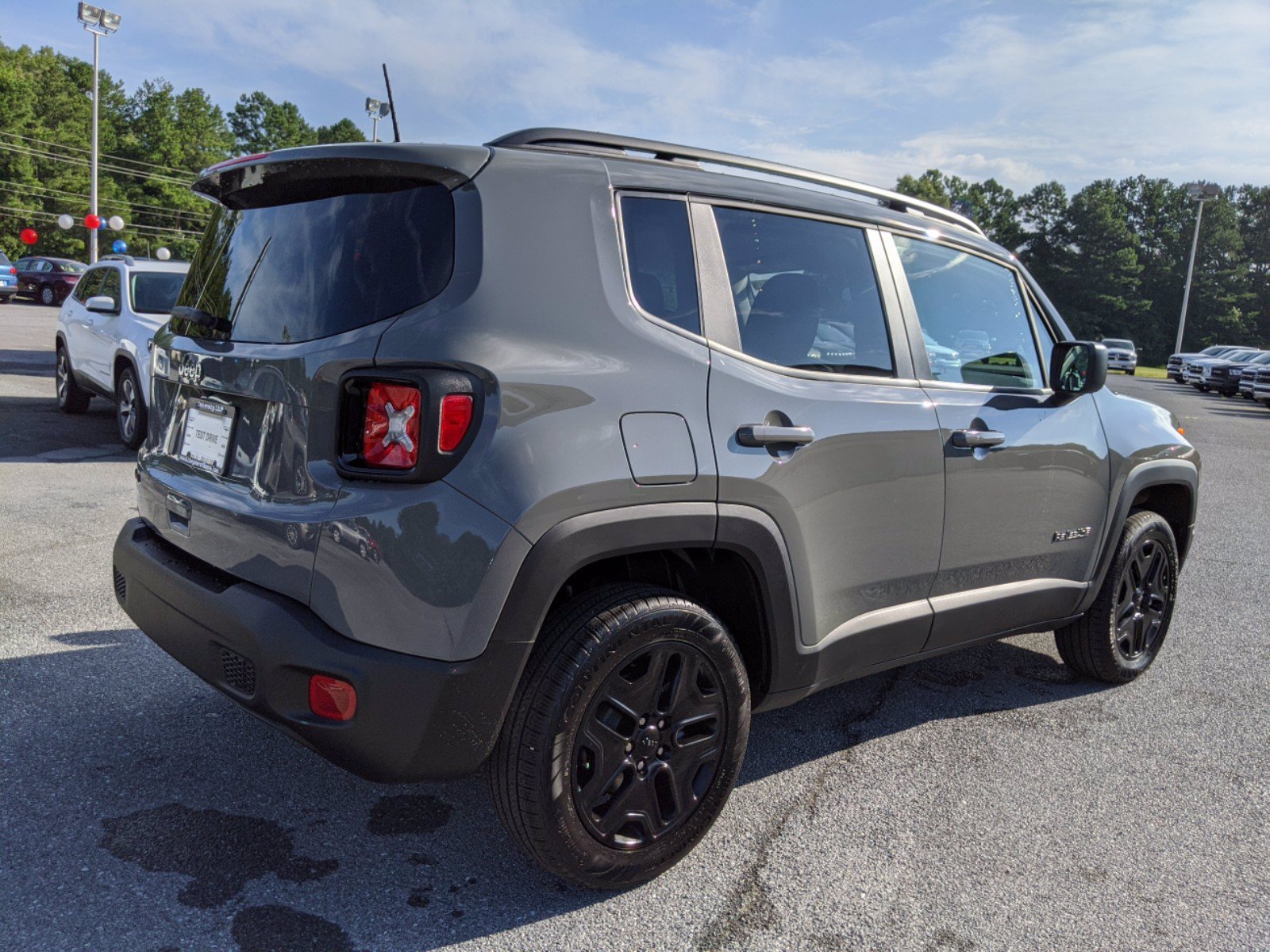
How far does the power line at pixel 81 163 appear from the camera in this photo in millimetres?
62594

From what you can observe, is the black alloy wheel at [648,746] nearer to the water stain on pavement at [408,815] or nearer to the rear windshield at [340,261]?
the water stain on pavement at [408,815]

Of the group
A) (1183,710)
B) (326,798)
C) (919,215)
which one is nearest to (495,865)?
(326,798)

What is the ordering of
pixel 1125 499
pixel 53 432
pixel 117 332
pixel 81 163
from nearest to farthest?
pixel 1125 499, pixel 117 332, pixel 53 432, pixel 81 163

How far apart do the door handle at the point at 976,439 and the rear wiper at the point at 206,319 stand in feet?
7.35

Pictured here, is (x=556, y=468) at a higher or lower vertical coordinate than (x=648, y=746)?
higher

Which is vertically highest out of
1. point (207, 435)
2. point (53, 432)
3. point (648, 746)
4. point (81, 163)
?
point (81, 163)

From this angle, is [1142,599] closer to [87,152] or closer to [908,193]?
[908,193]

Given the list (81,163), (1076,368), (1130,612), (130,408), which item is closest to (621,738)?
(1076,368)

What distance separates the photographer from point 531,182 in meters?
2.50

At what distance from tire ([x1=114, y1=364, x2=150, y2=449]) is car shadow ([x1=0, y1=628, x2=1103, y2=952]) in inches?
207

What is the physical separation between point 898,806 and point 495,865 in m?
1.28

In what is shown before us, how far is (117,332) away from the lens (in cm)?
904

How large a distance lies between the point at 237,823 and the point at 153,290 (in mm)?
7970

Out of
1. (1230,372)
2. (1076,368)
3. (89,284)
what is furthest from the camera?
(1230,372)
